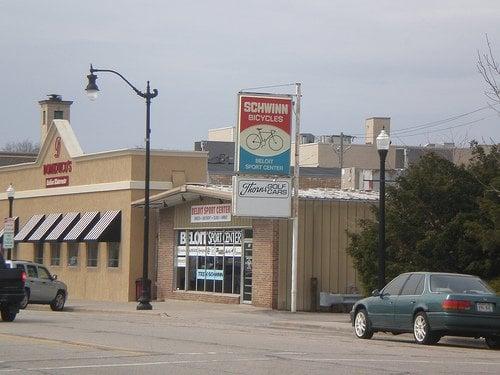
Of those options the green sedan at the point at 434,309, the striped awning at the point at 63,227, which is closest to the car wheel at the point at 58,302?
the striped awning at the point at 63,227

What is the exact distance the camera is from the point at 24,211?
55.3m

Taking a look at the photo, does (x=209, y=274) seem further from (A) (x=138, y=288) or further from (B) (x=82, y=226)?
(B) (x=82, y=226)

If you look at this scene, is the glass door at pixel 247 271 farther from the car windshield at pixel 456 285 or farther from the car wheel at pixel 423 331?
the car wheel at pixel 423 331

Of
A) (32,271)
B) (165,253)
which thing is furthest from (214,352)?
(165,253)

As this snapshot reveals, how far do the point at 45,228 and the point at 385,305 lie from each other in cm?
3176

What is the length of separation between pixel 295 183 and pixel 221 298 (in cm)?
651

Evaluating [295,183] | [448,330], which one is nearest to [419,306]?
[448,330]

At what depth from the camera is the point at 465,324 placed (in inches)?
798

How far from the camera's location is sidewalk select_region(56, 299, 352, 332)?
91.1 feet

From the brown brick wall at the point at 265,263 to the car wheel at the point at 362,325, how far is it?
12274mm

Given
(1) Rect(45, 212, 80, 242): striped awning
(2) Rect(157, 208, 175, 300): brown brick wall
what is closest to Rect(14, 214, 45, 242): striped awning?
(1) Rect(45, 212, 80, 242): striped awning

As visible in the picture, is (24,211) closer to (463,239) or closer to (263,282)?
(263,282)

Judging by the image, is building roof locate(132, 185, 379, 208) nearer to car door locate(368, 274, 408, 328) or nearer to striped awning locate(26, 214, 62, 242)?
striped awning locate(26, 214, 62, 242)

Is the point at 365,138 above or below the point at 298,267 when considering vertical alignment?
above
